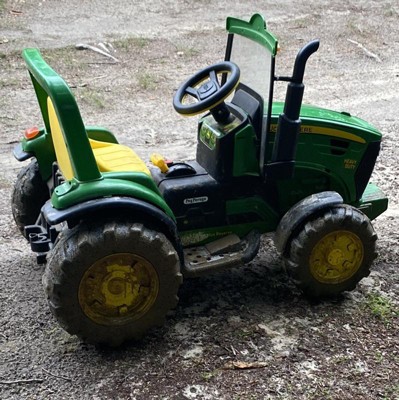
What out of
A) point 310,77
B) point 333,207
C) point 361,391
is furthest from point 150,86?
point 361,391

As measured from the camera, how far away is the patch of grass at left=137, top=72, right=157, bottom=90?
9062 millimetres

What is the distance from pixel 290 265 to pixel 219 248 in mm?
486

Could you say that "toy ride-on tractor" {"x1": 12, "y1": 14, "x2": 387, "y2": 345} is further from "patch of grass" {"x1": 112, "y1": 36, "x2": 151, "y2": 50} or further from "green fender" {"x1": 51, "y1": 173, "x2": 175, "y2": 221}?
"patch of grass" {"x1": 112, "y1": 36, "x2": 151, "y2": 50}

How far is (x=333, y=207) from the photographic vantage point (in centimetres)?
429

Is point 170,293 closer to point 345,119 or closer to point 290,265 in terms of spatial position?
point 290,265

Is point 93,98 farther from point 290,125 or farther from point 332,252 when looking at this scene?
point 332,252

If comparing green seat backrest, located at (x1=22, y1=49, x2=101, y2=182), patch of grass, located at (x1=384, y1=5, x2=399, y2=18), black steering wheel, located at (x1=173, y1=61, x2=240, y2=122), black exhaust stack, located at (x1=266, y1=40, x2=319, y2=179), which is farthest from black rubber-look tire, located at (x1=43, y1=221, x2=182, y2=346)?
patch of grass, located at (x1=384, y1=5, x2=399, y2=18)

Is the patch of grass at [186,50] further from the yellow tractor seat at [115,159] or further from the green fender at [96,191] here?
the green fender at [96,191]

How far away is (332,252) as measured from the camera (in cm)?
432

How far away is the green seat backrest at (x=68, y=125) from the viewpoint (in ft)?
11.3

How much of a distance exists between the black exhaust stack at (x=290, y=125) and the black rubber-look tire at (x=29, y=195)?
1.67 metres

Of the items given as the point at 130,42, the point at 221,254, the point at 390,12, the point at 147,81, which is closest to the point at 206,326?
the point at 221,254

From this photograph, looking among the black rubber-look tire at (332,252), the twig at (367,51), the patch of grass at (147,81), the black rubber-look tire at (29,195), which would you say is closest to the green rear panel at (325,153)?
the black rubber-look tire at (332,252)

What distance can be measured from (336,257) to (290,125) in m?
0.95
